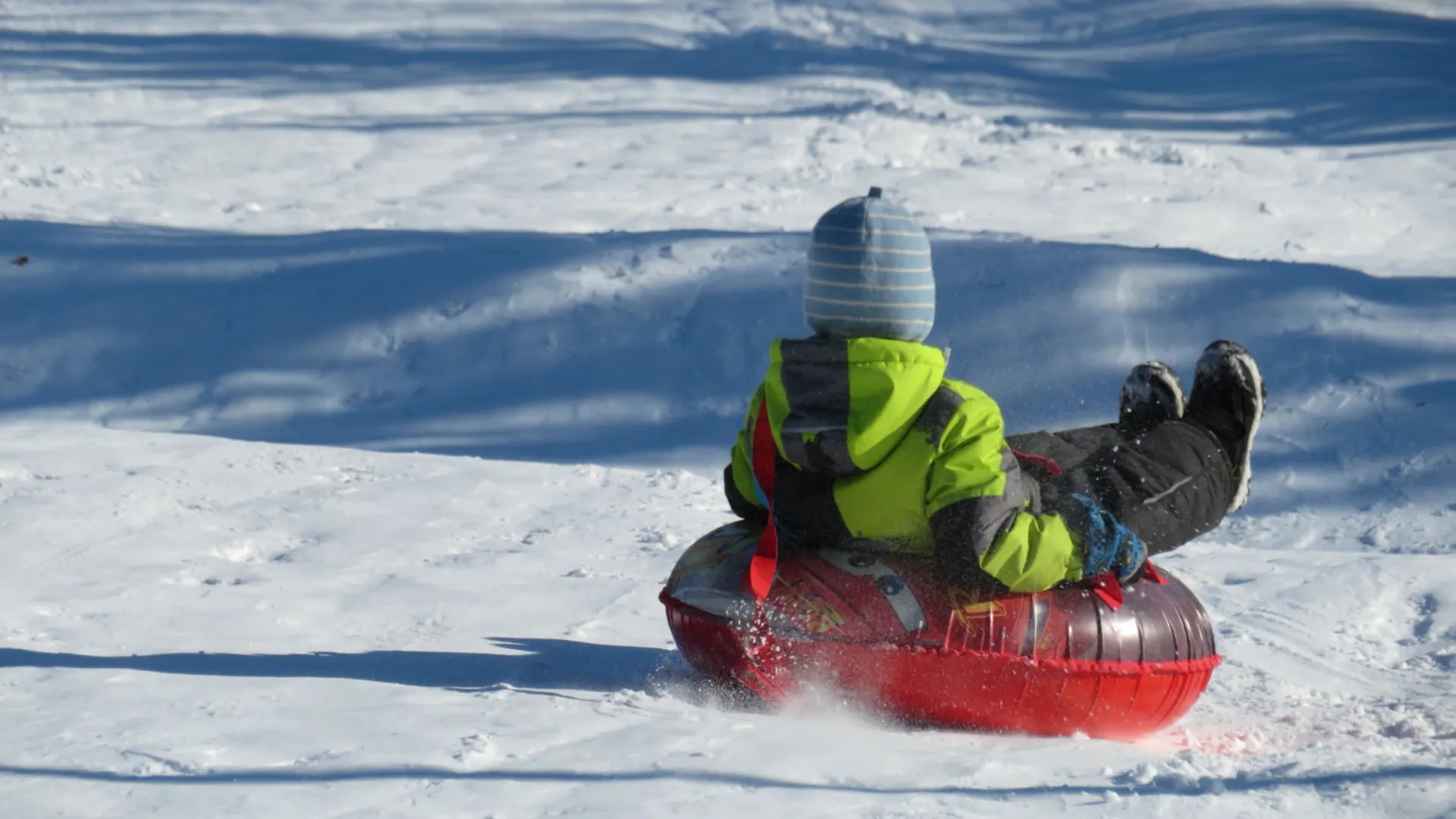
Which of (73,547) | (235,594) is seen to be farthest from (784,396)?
(73,547)

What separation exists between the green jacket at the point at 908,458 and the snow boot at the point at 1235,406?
75cm

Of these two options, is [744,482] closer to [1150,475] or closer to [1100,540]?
[1100,540]

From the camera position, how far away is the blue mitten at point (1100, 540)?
3125mm

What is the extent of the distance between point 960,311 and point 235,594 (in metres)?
4.13

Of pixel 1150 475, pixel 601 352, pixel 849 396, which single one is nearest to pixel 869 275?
pixel 849 396

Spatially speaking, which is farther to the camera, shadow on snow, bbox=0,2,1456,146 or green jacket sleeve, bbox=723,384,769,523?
shadow on snow, bbox=0,2,1456,146

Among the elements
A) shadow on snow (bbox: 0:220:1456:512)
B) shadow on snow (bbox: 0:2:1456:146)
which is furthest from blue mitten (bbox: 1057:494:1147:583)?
shadow on snow (bbox: 0:2:1456:146)

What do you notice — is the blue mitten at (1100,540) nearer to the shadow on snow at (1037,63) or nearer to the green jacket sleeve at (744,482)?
the green jacket sleeve at (744,482)

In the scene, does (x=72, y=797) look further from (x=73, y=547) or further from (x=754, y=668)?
(x=73, y=547)

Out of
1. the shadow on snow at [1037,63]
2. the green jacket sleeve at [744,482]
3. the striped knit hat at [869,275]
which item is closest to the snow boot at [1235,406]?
the striped knit hat at [869,275]

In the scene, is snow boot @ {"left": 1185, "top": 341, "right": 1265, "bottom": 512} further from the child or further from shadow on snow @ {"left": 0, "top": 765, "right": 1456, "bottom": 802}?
shadow on snow @ {"left": 0, "top": 765, "right": 1456, "bottom": 802}

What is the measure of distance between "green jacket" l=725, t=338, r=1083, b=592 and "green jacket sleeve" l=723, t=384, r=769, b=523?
0.22 metres

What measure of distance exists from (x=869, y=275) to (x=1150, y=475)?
0.94 meters

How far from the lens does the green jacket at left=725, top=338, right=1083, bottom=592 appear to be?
295 cm
